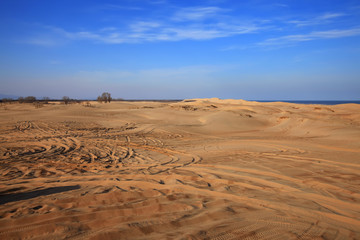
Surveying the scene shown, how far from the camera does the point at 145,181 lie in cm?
494

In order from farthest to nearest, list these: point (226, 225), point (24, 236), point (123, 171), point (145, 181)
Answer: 1. point (123, 171)
2. point (145, 181)
3. point (226, 225)
4. point (24, 236)

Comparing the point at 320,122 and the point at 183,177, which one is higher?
the point at 320,122

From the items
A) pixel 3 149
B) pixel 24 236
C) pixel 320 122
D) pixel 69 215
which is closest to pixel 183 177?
pixel 69 215

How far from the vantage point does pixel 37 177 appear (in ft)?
17.1

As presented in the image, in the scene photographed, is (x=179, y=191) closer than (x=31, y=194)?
No

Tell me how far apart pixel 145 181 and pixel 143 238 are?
7.38ft

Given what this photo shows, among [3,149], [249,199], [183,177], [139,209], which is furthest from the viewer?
[3,149]

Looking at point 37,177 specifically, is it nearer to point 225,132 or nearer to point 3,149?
point 3,149

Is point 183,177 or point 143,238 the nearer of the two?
point 143,238

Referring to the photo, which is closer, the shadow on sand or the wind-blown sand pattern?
the wind-blown sand pattern

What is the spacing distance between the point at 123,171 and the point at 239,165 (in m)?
3.02

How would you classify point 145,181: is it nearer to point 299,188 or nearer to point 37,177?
point 37,177

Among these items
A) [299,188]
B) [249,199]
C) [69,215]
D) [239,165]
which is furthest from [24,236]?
[239,165]

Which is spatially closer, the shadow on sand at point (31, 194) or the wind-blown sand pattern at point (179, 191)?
the wind-blown sand pattern at point (179, 191)
